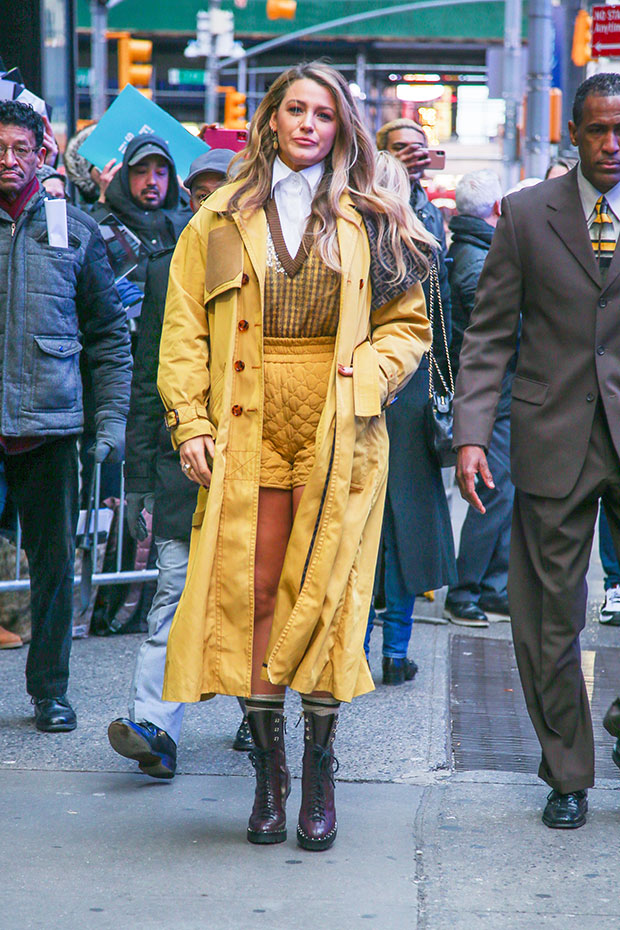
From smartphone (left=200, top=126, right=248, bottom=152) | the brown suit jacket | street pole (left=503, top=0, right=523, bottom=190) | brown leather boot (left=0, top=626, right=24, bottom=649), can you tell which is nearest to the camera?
the brown suit jacket

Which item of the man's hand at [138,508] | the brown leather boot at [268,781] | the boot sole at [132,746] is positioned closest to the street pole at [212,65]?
the man's hand at [138,508]

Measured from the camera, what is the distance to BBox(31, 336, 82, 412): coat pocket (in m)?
4.86

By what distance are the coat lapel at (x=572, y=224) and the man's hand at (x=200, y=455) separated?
1.21m

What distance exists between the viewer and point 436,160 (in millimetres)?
6645

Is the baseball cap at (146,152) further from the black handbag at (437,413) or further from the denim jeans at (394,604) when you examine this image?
the denim jeans at (394,604)

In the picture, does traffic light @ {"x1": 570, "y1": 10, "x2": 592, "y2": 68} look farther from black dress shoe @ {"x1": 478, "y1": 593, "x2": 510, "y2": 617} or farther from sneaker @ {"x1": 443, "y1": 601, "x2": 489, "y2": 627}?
sneaker @ {"x1": 443, "y1": 601, "x2": 489, "y2": 627}

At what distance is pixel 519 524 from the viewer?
4254mm

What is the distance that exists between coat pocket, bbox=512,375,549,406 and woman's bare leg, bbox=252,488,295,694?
79cm

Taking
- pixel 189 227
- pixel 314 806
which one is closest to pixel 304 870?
pixel 314 806

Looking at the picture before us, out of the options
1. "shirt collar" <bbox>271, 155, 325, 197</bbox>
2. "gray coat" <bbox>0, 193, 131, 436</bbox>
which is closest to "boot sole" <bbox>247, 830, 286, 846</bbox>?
"gray coat" <bbox>0, 193, 131, 436</bbox>

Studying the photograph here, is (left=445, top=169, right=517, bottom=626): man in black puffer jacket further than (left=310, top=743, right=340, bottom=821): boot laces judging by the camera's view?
Yes

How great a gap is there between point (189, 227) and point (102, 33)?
25.1m

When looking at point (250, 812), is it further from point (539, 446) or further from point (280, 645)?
point (539, 446)

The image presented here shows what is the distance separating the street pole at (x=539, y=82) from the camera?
49.9 ft
